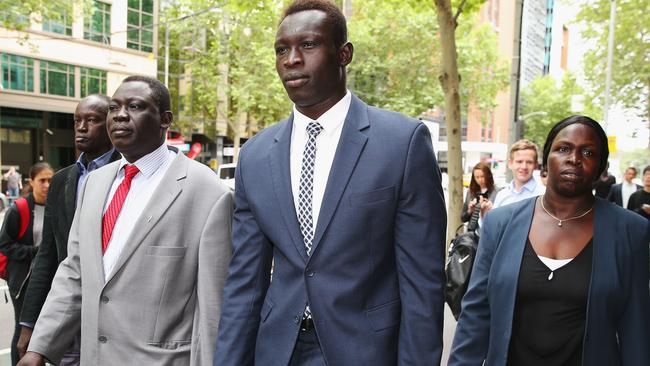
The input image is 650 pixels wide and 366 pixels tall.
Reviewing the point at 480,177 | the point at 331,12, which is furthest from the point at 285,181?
the point at 480,177

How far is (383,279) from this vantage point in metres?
2.25

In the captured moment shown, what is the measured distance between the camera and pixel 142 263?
265 centimetres

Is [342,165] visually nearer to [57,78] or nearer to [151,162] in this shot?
[151,162]

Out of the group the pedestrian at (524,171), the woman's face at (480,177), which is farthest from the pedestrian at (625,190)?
the pedestrian at (524,171)

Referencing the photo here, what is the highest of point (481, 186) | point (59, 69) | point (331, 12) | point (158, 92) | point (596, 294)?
point (59, 69)

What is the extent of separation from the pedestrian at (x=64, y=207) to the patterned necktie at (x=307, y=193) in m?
1.57

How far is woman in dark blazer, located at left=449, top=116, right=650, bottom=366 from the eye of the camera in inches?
103

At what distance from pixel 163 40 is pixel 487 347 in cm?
3706

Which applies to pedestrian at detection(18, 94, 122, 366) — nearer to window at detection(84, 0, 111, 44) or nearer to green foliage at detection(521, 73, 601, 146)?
window at detection(84, 0, 111, 44)

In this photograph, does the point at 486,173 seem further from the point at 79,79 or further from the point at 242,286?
the point at 79,79

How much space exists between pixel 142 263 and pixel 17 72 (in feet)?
90.8

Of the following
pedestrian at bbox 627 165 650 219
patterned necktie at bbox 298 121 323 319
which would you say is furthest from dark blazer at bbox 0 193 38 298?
pedestrian at bbox 627 165 650 219

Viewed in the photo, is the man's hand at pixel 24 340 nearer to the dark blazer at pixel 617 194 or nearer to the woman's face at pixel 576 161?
the woman's face at pixel 576 161

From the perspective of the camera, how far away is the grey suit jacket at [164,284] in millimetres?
2625
